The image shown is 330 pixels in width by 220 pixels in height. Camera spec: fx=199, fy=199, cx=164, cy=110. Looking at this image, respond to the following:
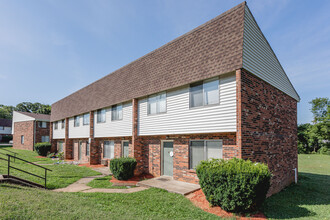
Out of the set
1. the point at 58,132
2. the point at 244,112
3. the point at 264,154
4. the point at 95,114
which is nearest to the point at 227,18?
the point at 244,112

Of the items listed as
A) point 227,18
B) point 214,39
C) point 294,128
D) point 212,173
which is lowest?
point 212,173

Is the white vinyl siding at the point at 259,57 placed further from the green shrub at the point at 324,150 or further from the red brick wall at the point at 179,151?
the green shrub at the point at 324,150

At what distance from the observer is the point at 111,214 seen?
556 centimetres

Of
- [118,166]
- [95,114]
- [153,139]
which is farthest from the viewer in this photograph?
[95,114]

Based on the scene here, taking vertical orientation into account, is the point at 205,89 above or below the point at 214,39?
below

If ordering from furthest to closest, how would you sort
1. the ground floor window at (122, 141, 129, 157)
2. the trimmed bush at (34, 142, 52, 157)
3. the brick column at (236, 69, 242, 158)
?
the trimmed bush at (34, 142, 52, 157)
the ground floor window at (122, 141, 129, 157)
the brick column at (236, 69, 242, 158)

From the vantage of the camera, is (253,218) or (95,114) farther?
(95,114)

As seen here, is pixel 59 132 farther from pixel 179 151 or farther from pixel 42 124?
pixel 179 151

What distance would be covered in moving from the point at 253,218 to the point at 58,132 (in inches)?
969

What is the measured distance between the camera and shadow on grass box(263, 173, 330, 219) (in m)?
6.45

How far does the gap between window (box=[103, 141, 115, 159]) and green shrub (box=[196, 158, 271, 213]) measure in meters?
11.0

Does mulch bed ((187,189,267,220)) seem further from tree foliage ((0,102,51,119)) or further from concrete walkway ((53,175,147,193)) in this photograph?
tree foliage ((0,102,51,119))

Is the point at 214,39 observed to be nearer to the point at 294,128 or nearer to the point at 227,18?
the point at 227,18

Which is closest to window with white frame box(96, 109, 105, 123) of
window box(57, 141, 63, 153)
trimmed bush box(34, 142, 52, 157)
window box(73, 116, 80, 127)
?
window box(73, 116, 80, 127)
